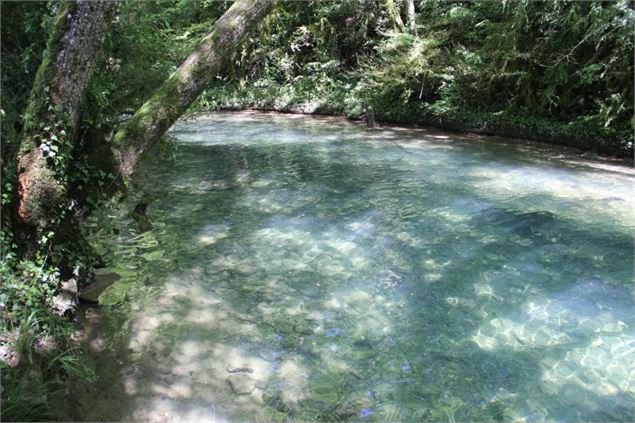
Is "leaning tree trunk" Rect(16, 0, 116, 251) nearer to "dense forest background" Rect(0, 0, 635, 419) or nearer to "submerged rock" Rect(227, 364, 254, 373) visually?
"dense forest background" Rect(0, 0, 635, 419)

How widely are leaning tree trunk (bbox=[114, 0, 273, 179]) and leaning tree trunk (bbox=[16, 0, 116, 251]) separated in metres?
0.74

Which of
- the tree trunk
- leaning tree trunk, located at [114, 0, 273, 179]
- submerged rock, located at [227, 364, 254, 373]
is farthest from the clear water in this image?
the tree trunk

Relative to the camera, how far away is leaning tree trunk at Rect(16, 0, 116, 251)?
416 cm

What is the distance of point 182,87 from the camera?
5191 mm

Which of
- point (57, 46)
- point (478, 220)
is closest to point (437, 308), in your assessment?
point (478, 220)

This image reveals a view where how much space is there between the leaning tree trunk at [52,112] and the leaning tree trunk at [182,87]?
0.74m

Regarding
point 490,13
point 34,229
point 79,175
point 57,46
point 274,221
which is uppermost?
point 490,13

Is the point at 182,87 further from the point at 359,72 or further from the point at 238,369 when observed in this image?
the point at 359,72

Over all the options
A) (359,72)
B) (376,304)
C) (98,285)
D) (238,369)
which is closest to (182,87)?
(98,285)

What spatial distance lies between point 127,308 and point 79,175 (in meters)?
1.43

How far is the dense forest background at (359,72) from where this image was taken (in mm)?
4609

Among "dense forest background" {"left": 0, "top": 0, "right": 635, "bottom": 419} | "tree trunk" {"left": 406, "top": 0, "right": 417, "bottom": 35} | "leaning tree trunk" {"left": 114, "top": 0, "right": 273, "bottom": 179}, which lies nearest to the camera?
"dense forest background" {"left": 0, "top": 0, "right": 635, "bottom": 419}

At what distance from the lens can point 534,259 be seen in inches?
245

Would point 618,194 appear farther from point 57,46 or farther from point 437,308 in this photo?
point 57,46
